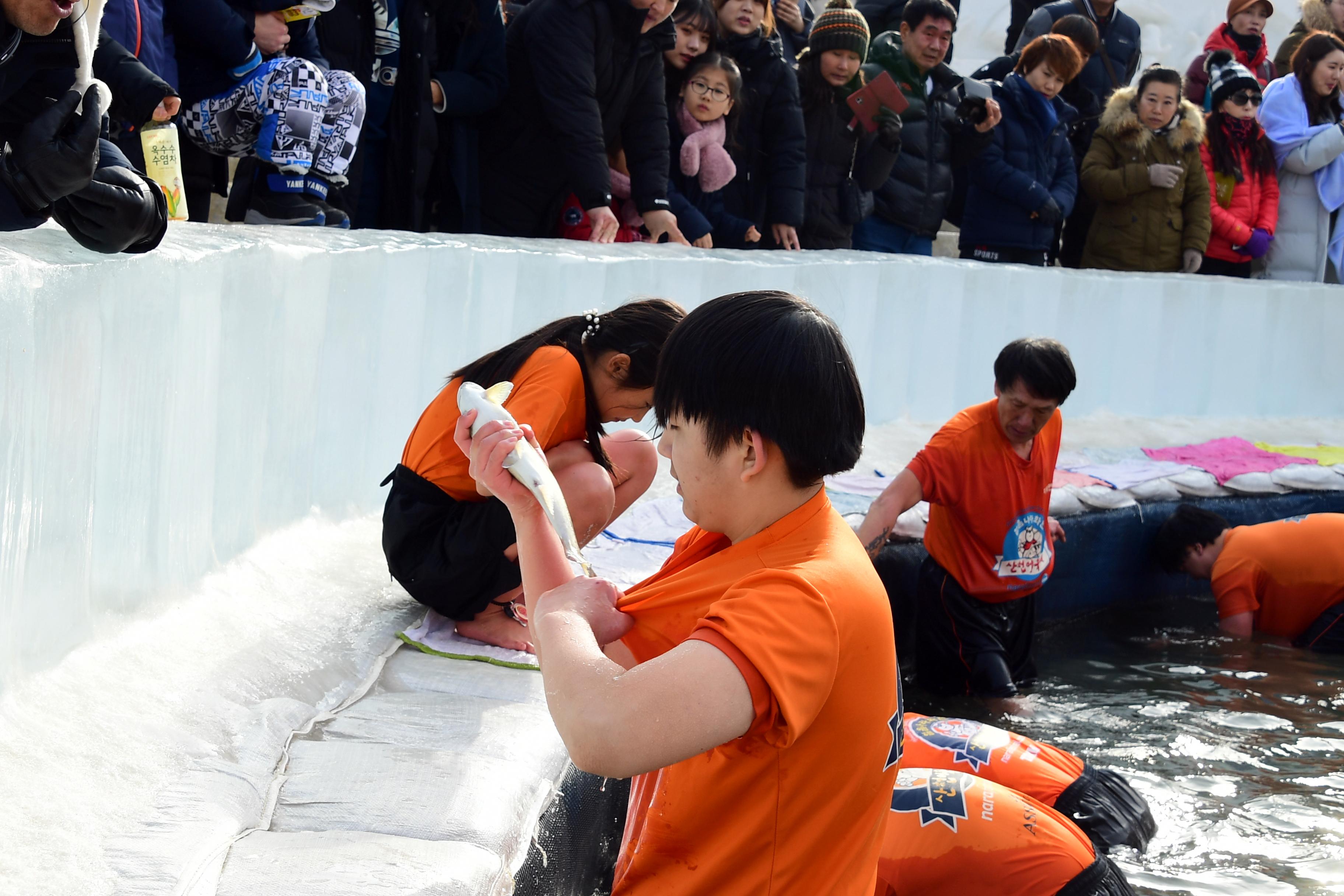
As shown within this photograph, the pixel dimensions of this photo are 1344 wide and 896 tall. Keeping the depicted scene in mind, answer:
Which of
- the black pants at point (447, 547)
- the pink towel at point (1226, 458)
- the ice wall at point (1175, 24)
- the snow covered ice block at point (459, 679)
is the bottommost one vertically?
the snow covered ice block at point (459, 679)

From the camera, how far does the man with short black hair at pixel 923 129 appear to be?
6.23m

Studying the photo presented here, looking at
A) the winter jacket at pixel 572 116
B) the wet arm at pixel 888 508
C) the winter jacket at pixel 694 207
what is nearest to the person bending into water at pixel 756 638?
the wet arm at pixel 888 508

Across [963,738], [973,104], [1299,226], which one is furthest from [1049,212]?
[963,738]

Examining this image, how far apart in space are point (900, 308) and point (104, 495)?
3.91 meters

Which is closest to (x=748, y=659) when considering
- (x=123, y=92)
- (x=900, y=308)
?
(x=123, y=92)

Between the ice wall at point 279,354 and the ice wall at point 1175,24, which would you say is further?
the ice wall at point 1175,24

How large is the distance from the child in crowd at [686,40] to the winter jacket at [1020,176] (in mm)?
1730

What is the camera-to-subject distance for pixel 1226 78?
23.9 feet

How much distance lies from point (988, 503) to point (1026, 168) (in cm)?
301

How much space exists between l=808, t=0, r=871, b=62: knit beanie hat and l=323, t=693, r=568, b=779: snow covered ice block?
4173 millimetres

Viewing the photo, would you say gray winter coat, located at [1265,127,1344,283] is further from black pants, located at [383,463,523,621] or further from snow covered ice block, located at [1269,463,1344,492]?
black pants, located at [383,463,523,621]

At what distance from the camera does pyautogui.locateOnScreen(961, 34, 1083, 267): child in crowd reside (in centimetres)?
649

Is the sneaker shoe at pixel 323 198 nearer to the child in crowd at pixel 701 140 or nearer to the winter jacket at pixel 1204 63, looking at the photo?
the child in crowd at pixel 701 140

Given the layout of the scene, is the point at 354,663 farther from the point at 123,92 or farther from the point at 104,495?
the point at 123,92
